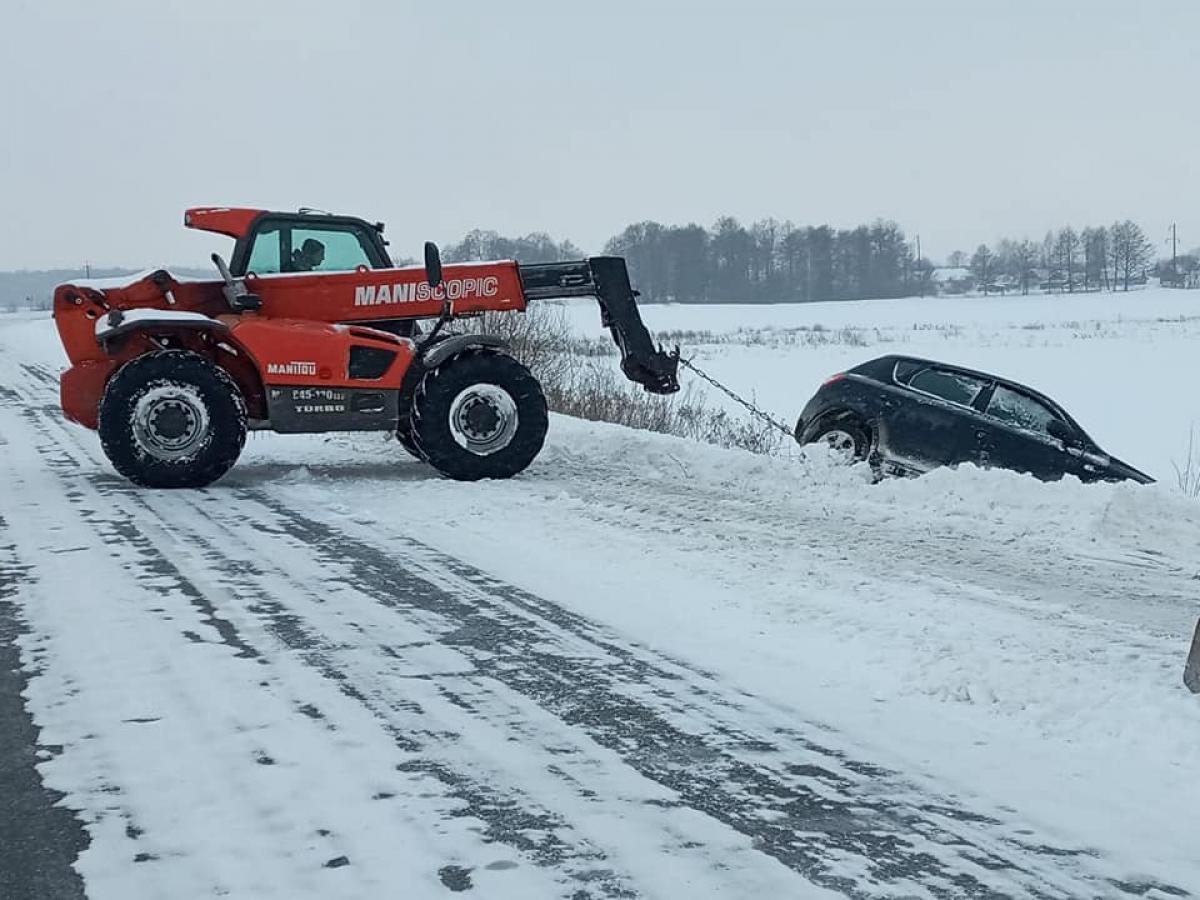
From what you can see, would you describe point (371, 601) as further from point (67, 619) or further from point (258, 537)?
point (258, 537)

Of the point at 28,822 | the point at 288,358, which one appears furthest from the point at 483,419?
the point at 28,822

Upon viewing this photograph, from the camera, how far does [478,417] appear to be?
10781 millimetres

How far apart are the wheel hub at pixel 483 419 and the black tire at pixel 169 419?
1.70 meters

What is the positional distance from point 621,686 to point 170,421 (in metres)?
6.07

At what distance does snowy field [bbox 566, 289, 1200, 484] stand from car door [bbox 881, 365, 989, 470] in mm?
5787

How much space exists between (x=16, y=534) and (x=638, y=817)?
236 inches

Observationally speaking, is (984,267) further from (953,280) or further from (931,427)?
(931,427)

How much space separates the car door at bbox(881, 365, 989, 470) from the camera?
450 inches

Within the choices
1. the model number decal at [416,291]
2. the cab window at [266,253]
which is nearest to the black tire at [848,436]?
the model number decal at [416,291]

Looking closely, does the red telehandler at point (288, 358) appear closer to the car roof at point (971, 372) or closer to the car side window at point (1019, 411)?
the car roof at point (971, 372)

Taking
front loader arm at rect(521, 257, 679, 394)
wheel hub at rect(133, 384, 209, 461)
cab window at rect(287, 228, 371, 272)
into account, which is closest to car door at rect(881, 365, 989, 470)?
front loader arm at rect(521, 257, 679, 394)

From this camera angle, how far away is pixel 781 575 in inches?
277

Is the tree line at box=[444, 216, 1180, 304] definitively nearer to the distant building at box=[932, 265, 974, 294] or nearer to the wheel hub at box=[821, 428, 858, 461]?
the distant building at box=[932, 265, 974, 294]

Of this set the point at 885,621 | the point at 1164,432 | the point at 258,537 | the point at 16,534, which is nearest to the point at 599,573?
the point at 885,621
